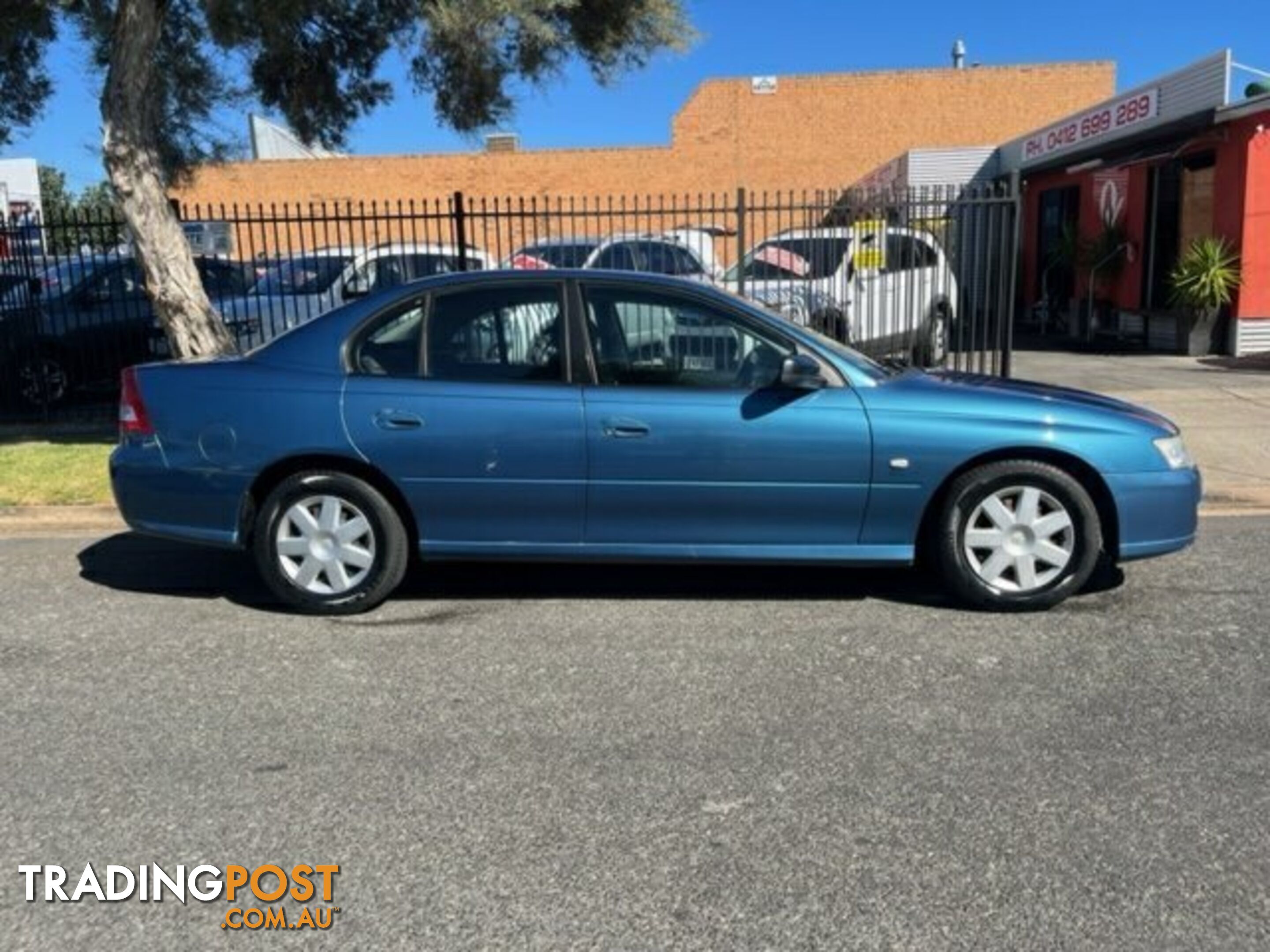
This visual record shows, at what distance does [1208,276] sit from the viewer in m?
14.5

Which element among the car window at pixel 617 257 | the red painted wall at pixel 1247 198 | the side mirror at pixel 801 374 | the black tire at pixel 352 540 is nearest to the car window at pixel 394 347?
the black tire at pixel 352 540

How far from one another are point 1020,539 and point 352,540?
10.1ft

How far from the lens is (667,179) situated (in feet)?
123

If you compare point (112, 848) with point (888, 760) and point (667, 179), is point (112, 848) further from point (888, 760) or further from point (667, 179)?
point (667, 179)

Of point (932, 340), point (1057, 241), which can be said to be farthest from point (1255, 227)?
point (1057, 241)

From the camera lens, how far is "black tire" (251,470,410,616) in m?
5.33

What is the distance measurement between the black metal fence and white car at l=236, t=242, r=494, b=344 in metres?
0.02

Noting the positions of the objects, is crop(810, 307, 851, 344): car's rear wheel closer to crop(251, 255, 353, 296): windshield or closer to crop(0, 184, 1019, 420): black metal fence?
crop(0, 184, 1019, 420): black metal fence

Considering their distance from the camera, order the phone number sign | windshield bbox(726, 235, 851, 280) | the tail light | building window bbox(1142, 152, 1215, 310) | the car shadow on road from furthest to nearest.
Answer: the phone number sign, building window bbox(1142, 152, 1215, 310), windshield bbox(726, 235, 851, 280), the car shadow on road, the tail light

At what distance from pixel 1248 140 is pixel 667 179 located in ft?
81.2

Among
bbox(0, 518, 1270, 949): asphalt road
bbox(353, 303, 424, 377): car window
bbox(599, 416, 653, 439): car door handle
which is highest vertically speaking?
bbox(353, 303, 424, 377): car window

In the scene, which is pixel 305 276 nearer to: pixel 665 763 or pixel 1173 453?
pixel 1173 453

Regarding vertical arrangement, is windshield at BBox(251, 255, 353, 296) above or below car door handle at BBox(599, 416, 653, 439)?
above

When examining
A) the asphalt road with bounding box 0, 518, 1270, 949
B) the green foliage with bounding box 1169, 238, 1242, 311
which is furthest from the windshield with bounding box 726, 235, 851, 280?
the asphalt road with bounding box 0, 518, 1270, 949
